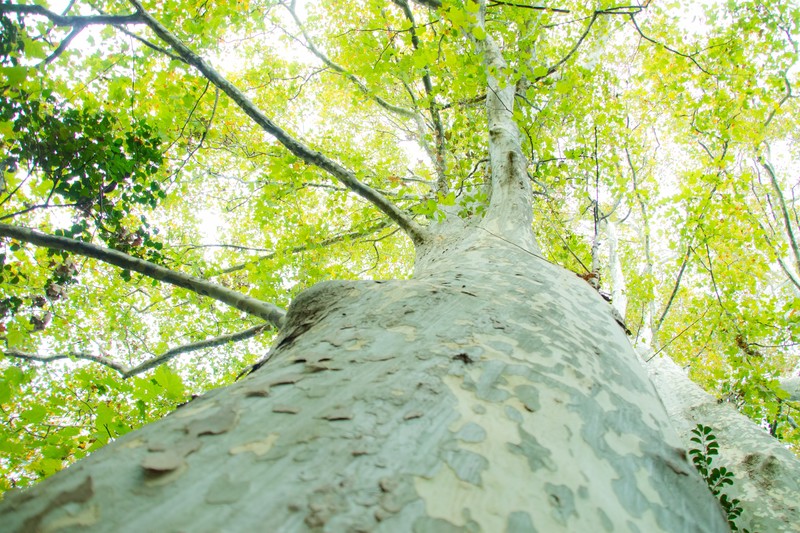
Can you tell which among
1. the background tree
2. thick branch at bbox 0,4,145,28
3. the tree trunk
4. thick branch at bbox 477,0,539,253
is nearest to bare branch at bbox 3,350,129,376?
the background tree

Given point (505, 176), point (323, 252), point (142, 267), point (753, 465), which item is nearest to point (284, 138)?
point (142, 267)

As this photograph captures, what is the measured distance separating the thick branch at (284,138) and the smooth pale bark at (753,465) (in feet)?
8.32

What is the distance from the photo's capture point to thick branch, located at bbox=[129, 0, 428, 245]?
2881mm

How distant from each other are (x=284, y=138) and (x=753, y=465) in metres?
3.72

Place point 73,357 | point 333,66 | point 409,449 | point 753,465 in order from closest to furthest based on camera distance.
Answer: point 409,449
point 753,465
point 73,357
point 333,66

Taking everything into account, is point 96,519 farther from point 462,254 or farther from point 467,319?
A: point 462,254

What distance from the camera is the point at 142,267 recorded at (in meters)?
2.68

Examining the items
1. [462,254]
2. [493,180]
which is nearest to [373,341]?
[462,254]

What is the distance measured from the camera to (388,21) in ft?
16.8

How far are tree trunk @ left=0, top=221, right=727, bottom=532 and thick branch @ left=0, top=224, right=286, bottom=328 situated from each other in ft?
4.05

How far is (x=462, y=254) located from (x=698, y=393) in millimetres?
2942

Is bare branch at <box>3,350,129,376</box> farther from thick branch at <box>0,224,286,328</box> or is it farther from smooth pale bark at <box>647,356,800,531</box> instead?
smooth pale bark at <box>647,356,800,531</box>

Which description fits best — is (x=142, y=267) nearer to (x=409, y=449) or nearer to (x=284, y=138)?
(x=284, y=138)

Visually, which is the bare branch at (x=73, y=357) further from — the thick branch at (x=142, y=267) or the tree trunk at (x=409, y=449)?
the tree trunk at (x=409, y=449)
